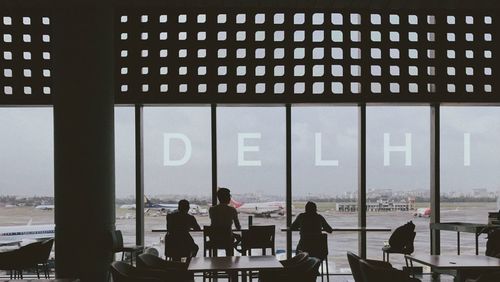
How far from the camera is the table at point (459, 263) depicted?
18.1 ft

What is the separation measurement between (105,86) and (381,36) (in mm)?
4526

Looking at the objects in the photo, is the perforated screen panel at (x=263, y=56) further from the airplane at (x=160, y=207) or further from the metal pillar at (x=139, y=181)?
the airplane at (x=160, y=207)

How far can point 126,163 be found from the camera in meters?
10.1

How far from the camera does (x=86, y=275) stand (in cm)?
861

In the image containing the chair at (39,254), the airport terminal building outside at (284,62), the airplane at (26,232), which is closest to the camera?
the chair at (39,254)

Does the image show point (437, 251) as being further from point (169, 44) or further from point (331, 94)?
point (169, 44)

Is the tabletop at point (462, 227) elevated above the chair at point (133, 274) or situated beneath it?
situated beneath

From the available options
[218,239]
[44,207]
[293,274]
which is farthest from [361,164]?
[44,207]

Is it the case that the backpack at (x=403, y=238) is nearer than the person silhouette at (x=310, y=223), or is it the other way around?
the person silhouette at (x=310, y=223)

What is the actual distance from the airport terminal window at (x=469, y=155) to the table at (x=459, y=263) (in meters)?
4.02

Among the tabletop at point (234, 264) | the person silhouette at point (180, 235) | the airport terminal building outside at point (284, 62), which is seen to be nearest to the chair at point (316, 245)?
the person silhouette at point (180, 235)

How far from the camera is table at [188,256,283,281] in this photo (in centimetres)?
548

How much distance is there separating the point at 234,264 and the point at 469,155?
5957 mm

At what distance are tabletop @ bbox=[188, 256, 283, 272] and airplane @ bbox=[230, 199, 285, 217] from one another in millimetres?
4024
